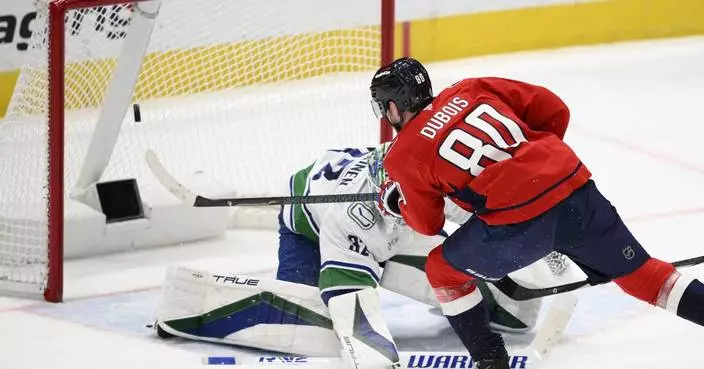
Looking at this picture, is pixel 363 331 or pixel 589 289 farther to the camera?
pixel 589 289

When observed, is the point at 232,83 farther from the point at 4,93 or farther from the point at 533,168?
the point at 533,168

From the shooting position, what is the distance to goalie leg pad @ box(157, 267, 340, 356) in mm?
4152

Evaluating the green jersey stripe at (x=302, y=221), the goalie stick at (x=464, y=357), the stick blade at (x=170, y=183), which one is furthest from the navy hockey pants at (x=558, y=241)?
the stick blade at (x=170, y=183)

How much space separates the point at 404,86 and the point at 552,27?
4541mm

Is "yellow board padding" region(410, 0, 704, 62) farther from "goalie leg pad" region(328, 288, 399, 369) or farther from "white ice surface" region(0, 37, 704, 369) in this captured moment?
"goalie leg pad" region(328, 288, 399, 369)

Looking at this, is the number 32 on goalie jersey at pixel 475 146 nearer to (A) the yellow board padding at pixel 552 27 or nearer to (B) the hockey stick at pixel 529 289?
(B) the hockey stick at pixel 529 289

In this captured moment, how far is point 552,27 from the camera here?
8.02 m

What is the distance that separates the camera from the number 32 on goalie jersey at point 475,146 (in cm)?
348

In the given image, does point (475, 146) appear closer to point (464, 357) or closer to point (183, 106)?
point (464, 357)

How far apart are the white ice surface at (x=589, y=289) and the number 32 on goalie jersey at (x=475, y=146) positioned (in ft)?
2.68

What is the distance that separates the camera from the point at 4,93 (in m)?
6.70

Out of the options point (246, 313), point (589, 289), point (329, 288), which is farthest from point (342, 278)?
point (589, 289)

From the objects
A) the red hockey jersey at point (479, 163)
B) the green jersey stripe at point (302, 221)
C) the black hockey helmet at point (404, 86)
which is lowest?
the green jersey stripe at point (302, 221)

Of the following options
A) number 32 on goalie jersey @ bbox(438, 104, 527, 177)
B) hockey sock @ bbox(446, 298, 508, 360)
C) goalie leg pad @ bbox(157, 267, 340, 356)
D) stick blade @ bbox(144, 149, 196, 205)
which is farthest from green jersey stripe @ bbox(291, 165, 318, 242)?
number 32 on goalie jersey @ bbox(438, 104, 527, 177)
